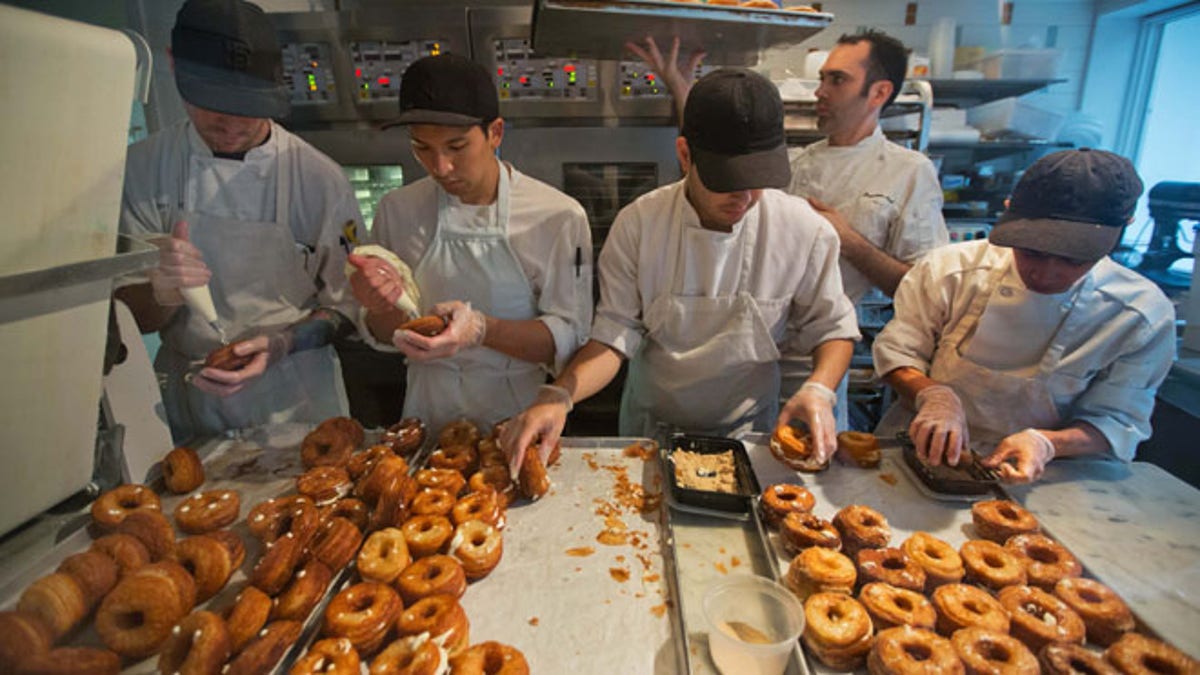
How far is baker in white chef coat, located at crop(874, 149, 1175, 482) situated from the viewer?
6.45ft

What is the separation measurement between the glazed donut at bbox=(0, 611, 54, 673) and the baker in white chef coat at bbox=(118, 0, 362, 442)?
2.57 feet

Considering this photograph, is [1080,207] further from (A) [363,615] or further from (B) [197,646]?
(B) [197,646]

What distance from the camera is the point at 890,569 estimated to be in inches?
65.2

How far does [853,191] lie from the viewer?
3570mm

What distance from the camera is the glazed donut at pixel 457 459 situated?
7.06 feet

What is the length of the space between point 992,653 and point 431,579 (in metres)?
1.45

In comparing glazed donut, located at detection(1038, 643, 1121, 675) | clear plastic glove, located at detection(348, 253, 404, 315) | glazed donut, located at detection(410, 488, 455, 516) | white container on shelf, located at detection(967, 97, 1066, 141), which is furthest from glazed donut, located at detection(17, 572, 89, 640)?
white container on shelf, located at detection(967, 97, 1066, 141)

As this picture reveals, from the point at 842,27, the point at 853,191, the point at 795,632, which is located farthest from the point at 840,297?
the point at 842,27

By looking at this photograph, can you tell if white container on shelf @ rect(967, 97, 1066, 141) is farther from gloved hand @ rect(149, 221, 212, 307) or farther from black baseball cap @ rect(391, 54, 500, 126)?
gloved hand @ rect(149, 221, 212, 307)

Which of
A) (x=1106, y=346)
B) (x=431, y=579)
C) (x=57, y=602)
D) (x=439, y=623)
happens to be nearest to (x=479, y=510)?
(x=431, y=579)

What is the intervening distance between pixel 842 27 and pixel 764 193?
4.73 metres

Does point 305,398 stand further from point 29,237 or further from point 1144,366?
point 1144,366

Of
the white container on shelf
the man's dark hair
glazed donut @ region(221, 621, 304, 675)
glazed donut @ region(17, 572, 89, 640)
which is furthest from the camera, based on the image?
the white container on shelf

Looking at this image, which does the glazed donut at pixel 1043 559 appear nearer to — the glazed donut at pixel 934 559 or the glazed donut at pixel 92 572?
the glazed donut at pixel 934 559
